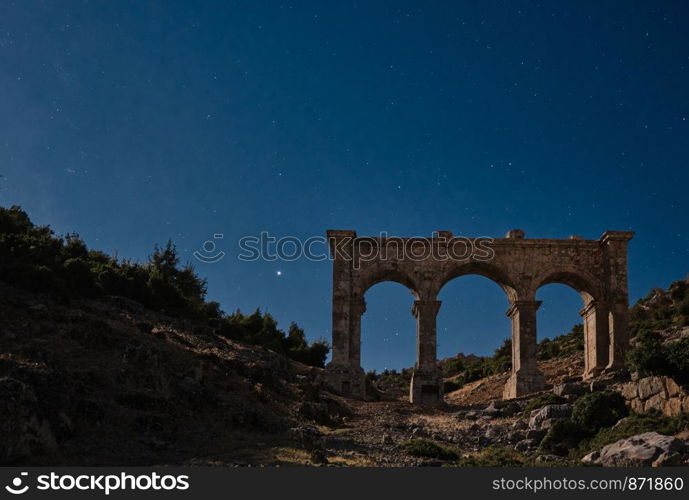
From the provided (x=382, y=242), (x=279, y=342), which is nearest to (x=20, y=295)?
(x=382, y=242)

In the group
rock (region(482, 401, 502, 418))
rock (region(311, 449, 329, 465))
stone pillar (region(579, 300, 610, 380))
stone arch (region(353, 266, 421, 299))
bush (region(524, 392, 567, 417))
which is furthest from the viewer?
stone arch (region(353, 266, 421, 299))

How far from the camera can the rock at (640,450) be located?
1619 centimetres

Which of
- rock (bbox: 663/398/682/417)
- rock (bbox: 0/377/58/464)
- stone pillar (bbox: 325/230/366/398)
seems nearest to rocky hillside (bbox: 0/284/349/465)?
rock (bbox: 0/377/58/464)

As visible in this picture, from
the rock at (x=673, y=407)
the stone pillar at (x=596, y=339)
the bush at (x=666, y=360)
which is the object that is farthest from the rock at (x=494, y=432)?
the stone pillar at (x=596, y=339)

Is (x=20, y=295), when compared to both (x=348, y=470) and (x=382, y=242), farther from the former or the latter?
(x=348, y=470)

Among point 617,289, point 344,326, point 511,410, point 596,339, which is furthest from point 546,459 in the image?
point 617,289

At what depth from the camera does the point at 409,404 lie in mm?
33812

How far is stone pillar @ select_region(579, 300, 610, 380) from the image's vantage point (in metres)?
35.3

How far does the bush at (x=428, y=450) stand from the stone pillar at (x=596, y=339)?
1704 centimetres

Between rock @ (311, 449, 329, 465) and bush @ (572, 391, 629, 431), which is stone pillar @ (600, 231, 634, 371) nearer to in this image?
bush @ (572, 391, 629, 431)

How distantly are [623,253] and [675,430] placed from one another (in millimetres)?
18368

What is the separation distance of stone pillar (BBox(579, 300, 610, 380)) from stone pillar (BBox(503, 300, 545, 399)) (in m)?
2.64

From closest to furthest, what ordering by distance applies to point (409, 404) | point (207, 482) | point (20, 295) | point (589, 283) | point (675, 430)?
point (207, 482)
point (675, 430)
point (20, 295)
point (409, 404)
point (589, 283)

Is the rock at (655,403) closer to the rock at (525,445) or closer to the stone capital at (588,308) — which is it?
the rock at (525,445)
